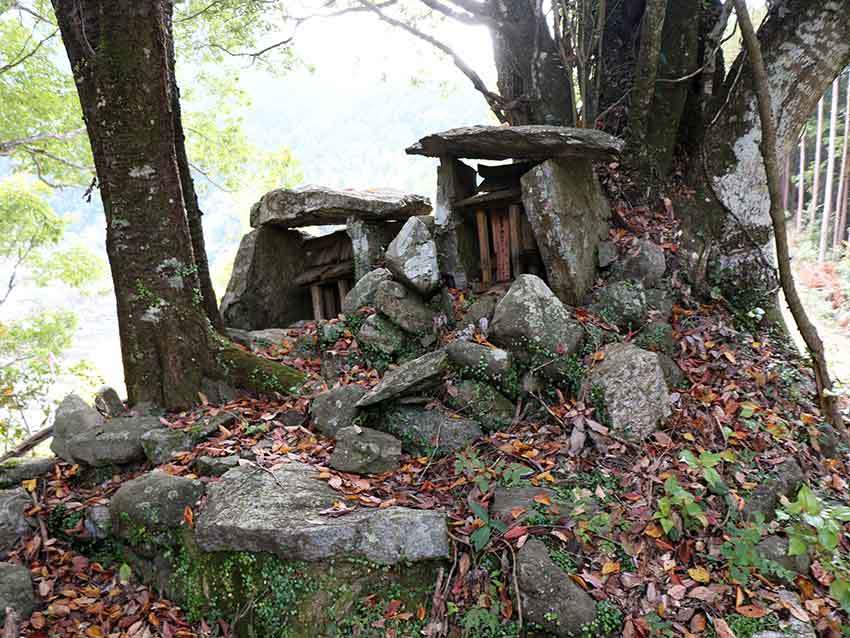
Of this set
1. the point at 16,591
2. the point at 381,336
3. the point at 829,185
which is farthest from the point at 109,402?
the point at 829,185

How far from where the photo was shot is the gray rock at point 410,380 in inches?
163

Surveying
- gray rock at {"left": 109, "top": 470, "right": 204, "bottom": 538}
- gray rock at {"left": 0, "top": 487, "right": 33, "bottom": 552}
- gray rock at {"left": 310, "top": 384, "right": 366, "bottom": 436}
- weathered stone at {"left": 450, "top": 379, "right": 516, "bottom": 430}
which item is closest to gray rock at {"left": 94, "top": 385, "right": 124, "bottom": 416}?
gray rock at {"left": 0, "top": 487, "right": 33, "bottom": 552}

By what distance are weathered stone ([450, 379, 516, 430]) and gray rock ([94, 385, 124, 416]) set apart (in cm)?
299

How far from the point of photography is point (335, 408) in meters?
4.25

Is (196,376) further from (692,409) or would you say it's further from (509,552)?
(692,409)

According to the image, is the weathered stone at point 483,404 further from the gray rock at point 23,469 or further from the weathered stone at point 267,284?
the weathered stone at point 267,284

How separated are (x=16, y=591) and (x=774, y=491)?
→ 194 inches

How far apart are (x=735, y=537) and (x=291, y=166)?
12.1 metres

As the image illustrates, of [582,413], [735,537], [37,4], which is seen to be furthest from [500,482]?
[37,4]

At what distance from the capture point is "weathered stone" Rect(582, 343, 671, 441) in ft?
13.2

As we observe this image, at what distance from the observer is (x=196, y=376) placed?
15.5 feet

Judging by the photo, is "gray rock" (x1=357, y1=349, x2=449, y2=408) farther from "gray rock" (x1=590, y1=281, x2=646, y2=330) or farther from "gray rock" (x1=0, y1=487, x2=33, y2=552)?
"gray rock" (x1=0, y1=487, x2=33, y2=552)

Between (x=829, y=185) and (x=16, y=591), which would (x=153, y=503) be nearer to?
(x=16, y=591)

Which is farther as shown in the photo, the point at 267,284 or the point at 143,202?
the point at 267,284
